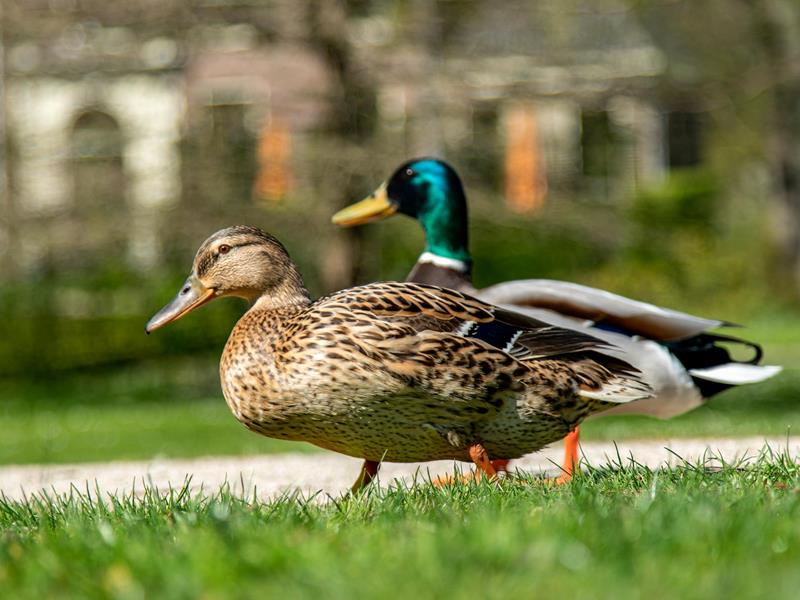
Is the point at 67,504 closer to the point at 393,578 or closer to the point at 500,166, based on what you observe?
the point at 393,578

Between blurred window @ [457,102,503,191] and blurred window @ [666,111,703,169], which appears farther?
blurred window @ [666,111,703,169]

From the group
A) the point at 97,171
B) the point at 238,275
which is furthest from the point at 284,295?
the point at 97,171

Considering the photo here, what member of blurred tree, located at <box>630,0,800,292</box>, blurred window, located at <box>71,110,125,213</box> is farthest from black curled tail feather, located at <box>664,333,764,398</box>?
blurred tree, located at <box>630,0,800,292</box>

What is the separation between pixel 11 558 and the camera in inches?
131

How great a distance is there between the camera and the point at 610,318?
20.0 ft

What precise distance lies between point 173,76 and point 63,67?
143 cm

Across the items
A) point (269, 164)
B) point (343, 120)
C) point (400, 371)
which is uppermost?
point (343, 120)

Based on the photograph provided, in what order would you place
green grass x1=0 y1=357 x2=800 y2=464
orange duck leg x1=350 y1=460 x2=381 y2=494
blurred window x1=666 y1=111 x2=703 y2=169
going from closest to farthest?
orange duck leg x1=350 y1=460 x2=381 y2=494, green grass x1=0 y1=357 x2=800 y2=464, blurred window x1=666 y1=111 x2=703 y2=169

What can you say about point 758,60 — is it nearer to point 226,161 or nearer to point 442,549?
point 226,161

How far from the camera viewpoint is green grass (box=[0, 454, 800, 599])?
2709 mm

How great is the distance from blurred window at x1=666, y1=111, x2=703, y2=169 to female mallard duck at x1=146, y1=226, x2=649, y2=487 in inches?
919

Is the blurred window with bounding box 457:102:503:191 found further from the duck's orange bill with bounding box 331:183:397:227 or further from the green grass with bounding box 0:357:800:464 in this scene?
the duck's orange bill with bounding box 331:183:397:227

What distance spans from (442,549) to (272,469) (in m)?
4.39

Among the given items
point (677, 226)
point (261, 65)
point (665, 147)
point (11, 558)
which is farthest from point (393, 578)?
point (665, 147)
